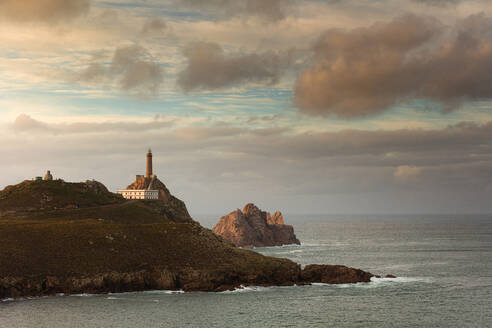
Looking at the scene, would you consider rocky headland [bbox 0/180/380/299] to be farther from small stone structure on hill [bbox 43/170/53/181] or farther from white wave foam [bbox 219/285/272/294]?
small stone structure on hill [bbox 43/170/53/181]

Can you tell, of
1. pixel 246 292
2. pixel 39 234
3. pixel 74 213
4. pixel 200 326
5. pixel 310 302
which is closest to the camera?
pixel 200 326

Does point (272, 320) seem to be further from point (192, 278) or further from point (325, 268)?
point (325, 268)

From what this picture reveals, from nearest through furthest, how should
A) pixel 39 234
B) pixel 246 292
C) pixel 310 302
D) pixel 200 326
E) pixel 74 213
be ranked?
→ pixel 200 326 → pixel 310 302 → pixel 246 292 → pixel 39 234 → pixel 74 213

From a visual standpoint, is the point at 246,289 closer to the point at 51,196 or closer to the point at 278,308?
the point at 278,308

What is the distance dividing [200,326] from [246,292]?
27.2 m

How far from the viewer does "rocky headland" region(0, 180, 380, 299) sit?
4358 inches

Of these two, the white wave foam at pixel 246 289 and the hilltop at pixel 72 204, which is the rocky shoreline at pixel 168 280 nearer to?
the white wave foam at pixel 246 289

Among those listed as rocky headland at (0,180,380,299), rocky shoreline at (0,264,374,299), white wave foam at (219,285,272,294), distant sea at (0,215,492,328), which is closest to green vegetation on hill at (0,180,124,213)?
rocky headland at (0,180,380,299)

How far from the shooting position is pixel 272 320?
92562 mm

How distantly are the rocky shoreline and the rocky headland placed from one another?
0.16m

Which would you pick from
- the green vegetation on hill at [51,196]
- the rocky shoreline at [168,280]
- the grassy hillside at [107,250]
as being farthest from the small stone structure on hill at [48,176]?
the rocky shoreline at [168,280]

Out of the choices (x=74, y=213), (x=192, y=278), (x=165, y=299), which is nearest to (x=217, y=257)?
(x=192, y=278)

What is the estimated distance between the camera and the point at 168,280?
116750 millimetres

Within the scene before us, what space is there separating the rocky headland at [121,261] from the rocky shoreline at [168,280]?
0.16 meters
